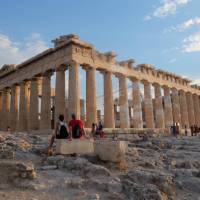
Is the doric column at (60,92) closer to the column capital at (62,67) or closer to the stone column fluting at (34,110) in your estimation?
the column capital at (62,67)

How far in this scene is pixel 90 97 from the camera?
27.1 meters

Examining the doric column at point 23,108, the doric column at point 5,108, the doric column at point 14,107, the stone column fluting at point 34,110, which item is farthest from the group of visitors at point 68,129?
the doric column at point 5,108

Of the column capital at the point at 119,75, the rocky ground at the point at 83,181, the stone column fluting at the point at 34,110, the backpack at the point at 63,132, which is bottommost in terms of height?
the rocky ground at the point at 83,181

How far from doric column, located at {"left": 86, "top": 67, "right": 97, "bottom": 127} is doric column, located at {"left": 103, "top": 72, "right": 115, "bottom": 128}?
211 cm

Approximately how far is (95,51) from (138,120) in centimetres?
Answer: 906

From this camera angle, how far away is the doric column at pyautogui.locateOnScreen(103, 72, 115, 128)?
93.5 feet

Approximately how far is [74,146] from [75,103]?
15.0 meters

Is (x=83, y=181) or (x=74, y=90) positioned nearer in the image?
(x=83, y=181)

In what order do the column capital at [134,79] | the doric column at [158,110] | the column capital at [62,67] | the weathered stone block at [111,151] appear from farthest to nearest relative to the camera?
the doric column at [158,110]
the column capital at [134,79]
the column capital at [62,67]
the weathered stone block at [111,151]

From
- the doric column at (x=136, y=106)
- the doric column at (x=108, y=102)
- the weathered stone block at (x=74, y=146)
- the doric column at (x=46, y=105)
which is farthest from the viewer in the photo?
the doric column at (x=136, y=106)

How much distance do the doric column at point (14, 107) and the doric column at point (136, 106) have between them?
42.4 ft

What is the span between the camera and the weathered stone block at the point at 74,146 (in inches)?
385

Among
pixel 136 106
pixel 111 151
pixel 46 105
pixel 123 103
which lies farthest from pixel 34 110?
pixel 111 151

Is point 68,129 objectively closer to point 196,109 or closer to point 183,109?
point 183,109
